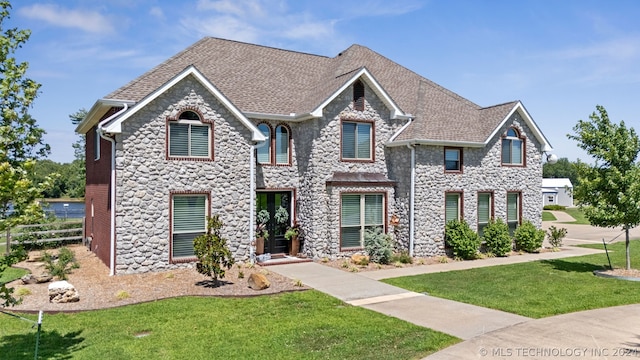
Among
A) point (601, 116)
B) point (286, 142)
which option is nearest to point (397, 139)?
point (286, 142)

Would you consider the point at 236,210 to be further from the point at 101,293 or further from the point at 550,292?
the point at 550,292

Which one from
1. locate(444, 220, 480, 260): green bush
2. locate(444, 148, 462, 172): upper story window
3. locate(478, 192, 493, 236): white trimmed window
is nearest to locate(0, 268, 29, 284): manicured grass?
locate(444, 220, 480, 260): green bush

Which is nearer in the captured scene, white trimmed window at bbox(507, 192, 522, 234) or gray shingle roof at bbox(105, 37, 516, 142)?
gray shingle roof at bbox(105, 37, 516, 142)

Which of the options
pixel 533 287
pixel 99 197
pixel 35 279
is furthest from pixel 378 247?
pixel 35 279

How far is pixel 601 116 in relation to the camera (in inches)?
620

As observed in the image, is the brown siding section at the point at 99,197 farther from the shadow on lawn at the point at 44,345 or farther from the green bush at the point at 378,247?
the green bush at the point at 378,247

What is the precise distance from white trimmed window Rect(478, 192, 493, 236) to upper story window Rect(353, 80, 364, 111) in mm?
6518

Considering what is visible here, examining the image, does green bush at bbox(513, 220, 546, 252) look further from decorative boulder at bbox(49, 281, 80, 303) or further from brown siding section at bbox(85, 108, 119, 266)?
decorative boulder at bbox(49, 281, 80, 303)

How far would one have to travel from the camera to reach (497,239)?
1962 centimetres

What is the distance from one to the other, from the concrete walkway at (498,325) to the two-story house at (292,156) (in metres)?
4.15

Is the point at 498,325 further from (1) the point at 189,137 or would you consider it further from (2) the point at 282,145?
(2) the point at 282,145

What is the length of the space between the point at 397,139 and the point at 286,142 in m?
4.48

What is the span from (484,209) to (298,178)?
831 centimetres

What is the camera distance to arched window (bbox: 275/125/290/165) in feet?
61.2
